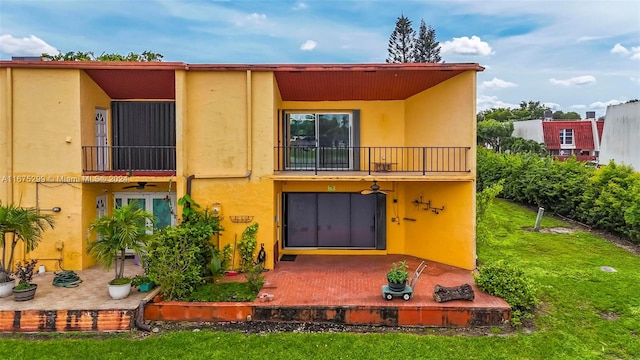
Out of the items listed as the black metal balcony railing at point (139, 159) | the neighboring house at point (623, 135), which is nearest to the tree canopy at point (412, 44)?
the neighboring house at point (623, 135)

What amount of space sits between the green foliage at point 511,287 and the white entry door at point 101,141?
1183cm

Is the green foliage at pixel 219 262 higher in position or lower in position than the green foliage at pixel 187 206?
lower

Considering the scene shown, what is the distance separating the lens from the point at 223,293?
934 centimetres

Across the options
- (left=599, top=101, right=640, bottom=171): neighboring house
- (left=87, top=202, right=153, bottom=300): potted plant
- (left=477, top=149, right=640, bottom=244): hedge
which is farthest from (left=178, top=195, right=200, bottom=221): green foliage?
(left=599, top=101, right=640, bottom=171): neighboring house

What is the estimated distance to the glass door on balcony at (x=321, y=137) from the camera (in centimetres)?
1397

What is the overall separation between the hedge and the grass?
555 inches

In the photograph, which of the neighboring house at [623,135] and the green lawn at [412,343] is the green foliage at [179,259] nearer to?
the green lawn at [412,343]

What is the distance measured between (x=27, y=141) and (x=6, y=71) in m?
2.01

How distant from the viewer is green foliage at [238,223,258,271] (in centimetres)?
1127

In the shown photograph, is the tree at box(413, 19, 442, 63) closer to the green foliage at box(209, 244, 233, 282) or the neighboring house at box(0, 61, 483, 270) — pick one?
the neighboring house at box(0, 61, 483, 270)

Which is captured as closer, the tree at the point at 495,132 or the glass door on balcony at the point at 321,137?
the glass door on balcony at the point at 321,137

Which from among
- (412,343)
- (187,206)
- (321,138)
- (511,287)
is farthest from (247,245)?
(511,287)

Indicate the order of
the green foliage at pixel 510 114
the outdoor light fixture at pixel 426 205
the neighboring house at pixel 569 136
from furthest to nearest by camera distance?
the green foliage at pixel 510 114 < the neighboring house at pixel 569 136 < the outdoor light fixture at pixel 426 205

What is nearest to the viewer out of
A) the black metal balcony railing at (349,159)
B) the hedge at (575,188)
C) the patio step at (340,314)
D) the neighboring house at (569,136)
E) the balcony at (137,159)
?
the patio step at (340,314)
